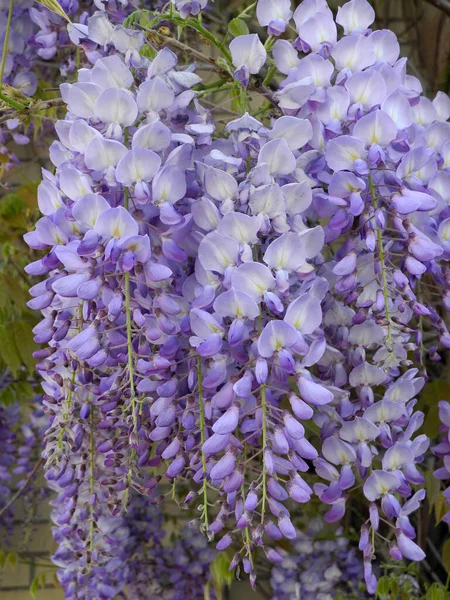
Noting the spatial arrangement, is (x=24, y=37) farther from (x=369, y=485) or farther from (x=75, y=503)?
(x=369, y=485)

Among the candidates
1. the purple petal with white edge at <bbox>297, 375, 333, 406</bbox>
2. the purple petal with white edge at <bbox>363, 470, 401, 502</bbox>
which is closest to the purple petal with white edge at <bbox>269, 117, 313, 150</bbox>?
the purple petal with white edge at <bbox>297, 375, 333, 406</bbox>

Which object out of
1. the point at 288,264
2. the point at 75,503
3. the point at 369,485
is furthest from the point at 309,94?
the point at 75,503

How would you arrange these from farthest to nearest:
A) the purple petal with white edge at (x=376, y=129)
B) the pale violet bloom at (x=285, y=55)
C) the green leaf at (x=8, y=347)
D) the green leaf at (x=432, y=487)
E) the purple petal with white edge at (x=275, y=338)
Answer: the green leaf at (x=8, y=347) → the green leaf at (x=432, y=487) → the pale violet bloom at (x=285, y=55) → the purple petal with white edge at (x=376, y=129) → the purple petal with white edge at (x=275, y=338)

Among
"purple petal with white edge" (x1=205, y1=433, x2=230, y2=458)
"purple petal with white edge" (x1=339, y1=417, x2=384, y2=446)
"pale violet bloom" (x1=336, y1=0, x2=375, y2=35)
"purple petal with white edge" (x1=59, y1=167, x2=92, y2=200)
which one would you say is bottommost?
"purple petal with white edge" (x1=339, y1=417, x2=384, y2=446)

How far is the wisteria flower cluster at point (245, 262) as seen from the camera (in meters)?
0.71

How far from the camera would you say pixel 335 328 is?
0.82 meters

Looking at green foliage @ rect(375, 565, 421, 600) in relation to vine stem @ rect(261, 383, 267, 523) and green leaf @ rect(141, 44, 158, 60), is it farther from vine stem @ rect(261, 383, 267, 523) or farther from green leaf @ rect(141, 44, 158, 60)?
green leaf @ rect(141, 44, 158, 60)

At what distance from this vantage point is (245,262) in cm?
70

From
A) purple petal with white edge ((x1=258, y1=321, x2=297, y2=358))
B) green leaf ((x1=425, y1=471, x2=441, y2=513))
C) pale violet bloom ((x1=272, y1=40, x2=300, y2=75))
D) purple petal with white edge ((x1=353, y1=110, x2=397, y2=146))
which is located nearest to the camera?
purple petal with white edge ((x1=258, y1=321, x2=297, y2=358))

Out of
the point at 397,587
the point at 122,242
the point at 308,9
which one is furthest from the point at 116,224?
the point at 397,587

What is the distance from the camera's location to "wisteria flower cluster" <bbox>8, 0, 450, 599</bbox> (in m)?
0.71

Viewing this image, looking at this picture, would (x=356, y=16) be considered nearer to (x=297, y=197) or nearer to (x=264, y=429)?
(x=297, y=197)

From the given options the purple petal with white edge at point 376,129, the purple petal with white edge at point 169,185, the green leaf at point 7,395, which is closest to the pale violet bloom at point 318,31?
the purple petal with white edge at point 376,129

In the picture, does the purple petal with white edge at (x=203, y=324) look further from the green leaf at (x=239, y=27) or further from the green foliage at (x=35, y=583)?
the green foliage at (x=35, y=583)
